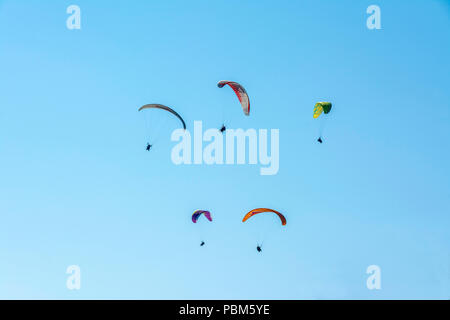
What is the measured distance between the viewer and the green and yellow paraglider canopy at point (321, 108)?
29.3m

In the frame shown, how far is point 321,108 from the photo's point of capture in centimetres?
2942

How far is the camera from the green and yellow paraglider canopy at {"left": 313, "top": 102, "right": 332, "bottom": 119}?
96.1 ft

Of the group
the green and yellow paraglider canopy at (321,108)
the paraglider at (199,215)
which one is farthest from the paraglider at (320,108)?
the paraglider at (199,215)

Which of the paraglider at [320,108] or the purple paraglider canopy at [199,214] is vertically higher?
the paraglider at [320,108]

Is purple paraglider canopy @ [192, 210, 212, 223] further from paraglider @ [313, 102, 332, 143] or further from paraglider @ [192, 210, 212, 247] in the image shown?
paraglider @ [313, 102, 332, 143]

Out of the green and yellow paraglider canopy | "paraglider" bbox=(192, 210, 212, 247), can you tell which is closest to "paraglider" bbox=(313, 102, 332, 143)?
the green and yellow paraglider canopy

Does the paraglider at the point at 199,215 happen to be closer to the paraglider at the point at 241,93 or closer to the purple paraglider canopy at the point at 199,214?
the purple paraglider canopy at the point at 199,214

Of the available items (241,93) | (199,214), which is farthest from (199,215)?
(241,93)

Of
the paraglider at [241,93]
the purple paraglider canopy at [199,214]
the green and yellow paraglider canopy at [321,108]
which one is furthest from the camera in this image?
the purple paraglider canopy at [199,214]
